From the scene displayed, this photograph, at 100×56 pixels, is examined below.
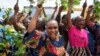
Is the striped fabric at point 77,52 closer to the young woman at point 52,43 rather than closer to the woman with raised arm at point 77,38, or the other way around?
the woman with raised arm at point 77,38

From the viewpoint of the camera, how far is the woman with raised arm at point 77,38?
6.23m

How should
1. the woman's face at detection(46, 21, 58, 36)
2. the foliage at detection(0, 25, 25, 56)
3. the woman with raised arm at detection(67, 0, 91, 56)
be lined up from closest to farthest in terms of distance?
1. the woman's face at detection(46, 21, 58, 36)
2. the foliage at detection(0, 25, 25, 56)
3. the woman with raised arm at detection(67, 0, 91, 56)

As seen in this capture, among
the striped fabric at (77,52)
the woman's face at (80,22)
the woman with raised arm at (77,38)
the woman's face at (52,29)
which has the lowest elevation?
the striped fabric at (77,52)

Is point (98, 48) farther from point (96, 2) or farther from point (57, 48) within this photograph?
point (57, 48)

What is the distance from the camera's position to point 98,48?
Answer: 686 cm

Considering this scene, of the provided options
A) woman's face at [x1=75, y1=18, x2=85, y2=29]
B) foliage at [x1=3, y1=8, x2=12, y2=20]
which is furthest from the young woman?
A: foliage at [x1=3, y1=8, x2=12, y2=20]

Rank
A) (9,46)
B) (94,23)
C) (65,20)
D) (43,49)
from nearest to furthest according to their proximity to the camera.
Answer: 1. (43,49)
2. (9,46)
3. (65,20)
4. (94,23)

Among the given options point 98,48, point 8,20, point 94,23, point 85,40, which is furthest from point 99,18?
point 8,20

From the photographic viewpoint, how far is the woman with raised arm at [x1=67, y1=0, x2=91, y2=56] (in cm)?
623

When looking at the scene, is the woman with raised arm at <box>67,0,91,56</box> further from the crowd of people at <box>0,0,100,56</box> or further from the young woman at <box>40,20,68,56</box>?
the young woman at <box>40,20,68,56</box>

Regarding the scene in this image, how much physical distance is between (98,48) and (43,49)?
1.74 meters

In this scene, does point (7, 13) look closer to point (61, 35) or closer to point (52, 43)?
point (61, 35)

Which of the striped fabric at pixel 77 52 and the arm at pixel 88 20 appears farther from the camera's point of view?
the arm at pixel 88 20

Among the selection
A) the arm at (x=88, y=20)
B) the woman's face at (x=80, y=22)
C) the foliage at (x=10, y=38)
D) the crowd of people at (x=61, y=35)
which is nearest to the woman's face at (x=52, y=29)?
the crowd of people at (x=61, y=35)
